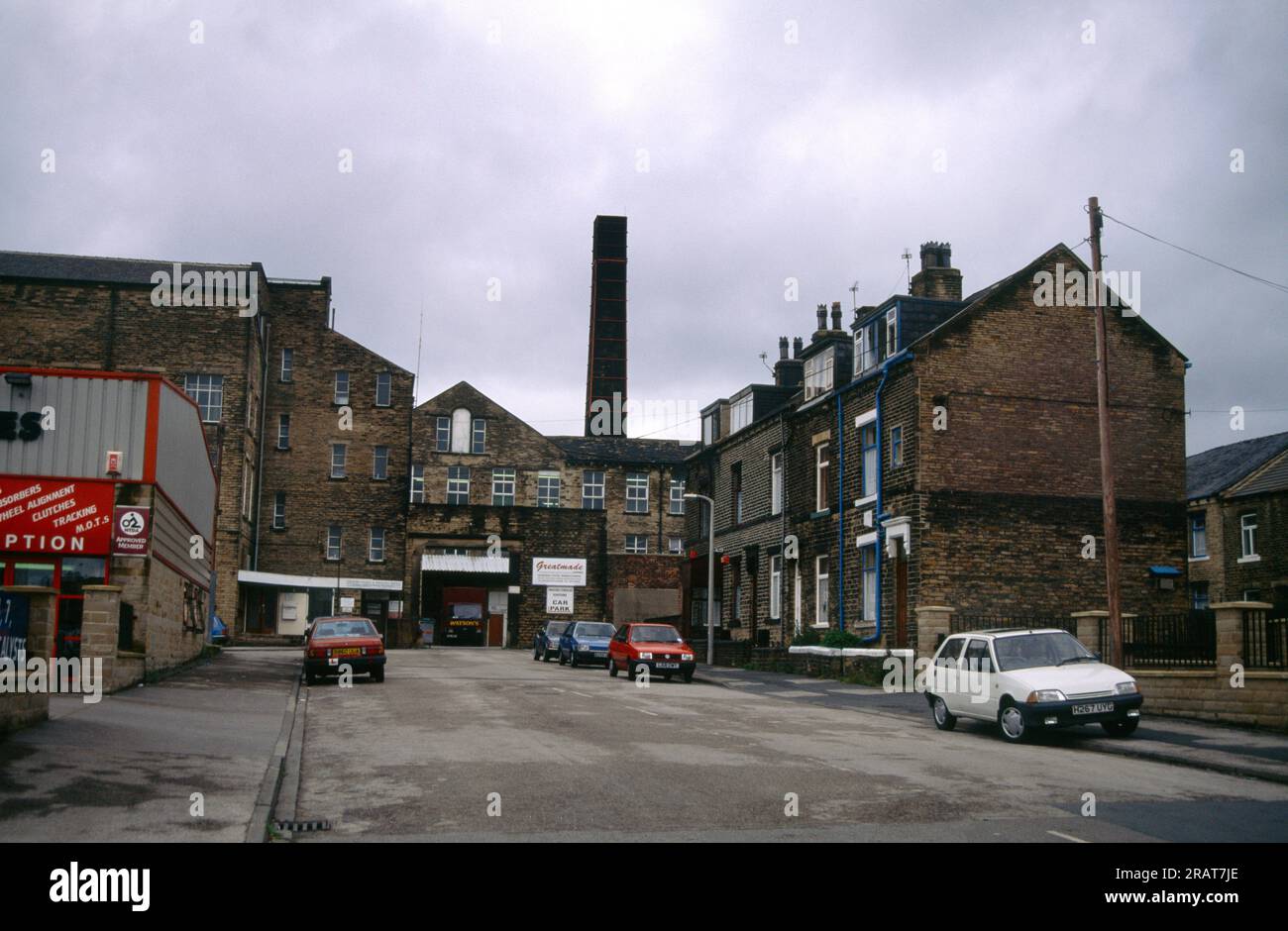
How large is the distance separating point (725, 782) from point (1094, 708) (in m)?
7.06

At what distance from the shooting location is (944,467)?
2941 centimetres

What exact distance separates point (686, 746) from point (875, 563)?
58.7 feet

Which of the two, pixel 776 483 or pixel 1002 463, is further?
pixel 776 483

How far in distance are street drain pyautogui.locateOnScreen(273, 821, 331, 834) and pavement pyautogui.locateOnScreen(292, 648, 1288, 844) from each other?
0.09 meters

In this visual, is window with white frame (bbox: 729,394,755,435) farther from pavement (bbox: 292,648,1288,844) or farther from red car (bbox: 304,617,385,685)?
pavement (bbox: 292,648,1288,844)

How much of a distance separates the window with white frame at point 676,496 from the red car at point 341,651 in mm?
42787

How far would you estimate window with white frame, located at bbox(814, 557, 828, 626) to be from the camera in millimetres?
35094

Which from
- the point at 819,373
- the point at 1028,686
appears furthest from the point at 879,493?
A: the point at 1028,686

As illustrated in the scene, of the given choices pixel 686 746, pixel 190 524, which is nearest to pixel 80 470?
pixel 190 524

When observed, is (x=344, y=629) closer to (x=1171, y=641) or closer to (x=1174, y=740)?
(x=1171, y=641)

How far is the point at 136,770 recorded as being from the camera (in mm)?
10938

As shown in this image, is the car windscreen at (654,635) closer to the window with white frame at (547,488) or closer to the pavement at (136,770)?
the pavement at (136,770)
